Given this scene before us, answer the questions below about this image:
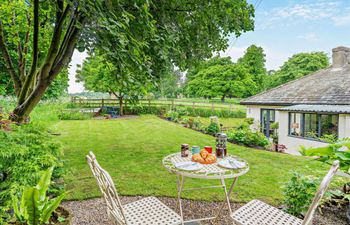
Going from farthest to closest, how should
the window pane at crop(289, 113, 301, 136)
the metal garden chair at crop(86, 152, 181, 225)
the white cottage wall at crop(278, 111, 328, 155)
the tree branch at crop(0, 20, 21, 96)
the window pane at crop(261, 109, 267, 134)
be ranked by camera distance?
the window pane at crop(261, 109, 267, 134), the window pane at crop(289, 113, 301, 136), the white cottage wall at crop(278, 111, 328, 155), the tree branch at crop(0, 20, 21, 96), the metal garden chair at crop(86, 152, 181, 225)

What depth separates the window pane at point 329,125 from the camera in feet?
26.8

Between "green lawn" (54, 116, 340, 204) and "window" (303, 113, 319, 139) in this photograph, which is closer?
"green lawn" (54, 116, 340, 204)

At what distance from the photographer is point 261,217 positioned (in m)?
1.89

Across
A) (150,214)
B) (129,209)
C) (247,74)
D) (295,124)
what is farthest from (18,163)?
(247,74)

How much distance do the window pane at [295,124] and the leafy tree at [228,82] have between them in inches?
591

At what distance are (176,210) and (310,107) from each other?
27.1 ft

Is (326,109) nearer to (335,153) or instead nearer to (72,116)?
(335,153)

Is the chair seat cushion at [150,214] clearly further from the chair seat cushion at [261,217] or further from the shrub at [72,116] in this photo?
the shrub at [72,116]

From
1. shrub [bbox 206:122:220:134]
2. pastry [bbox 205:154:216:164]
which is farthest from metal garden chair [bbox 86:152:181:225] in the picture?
shrub [bbox 206:122:220:134]

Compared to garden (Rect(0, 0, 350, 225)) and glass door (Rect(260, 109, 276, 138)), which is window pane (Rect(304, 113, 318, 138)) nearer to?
glass door (Rect(260, 109, 276, 138))

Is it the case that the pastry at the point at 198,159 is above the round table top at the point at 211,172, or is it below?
above

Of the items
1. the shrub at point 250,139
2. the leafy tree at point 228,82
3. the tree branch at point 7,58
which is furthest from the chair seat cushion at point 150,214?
the leafy tree at point 228,82

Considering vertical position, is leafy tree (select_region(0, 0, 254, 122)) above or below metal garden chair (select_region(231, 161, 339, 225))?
above

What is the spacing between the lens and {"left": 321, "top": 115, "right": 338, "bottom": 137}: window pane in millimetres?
8180
